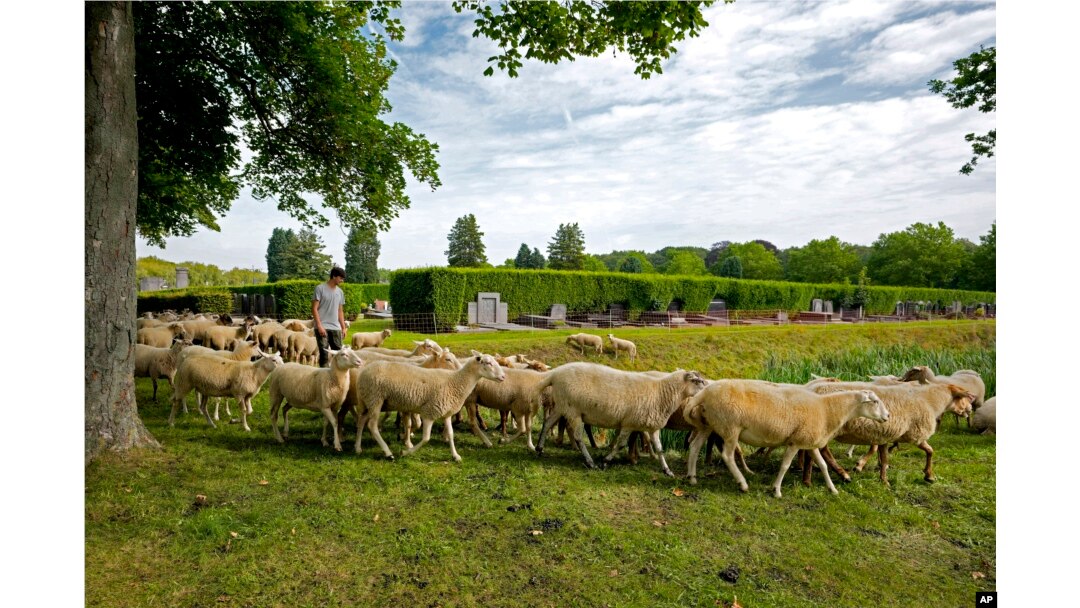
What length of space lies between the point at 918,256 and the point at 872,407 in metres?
2.84

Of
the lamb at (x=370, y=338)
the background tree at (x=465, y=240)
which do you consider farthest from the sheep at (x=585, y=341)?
the lamb at (x=370, y=338)

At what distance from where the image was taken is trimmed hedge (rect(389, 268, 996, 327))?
1053 centimetres

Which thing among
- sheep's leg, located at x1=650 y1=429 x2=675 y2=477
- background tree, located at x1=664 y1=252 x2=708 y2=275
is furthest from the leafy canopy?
background tree, located at x1=664 y1=252 x2=708 y2=275

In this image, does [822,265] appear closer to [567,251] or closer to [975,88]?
[567,251]

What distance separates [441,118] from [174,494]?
13.3 ft

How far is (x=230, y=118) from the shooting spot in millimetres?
7121

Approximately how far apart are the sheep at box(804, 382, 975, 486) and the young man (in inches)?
219

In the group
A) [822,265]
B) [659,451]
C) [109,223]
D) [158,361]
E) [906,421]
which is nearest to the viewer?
[109,223]

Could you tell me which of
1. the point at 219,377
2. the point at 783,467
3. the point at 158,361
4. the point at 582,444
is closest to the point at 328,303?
the point at 219,377

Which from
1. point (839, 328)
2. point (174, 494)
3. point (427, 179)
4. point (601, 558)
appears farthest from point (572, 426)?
point (839, 328)

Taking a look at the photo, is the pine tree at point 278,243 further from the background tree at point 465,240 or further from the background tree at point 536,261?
the background tree at point 536,261

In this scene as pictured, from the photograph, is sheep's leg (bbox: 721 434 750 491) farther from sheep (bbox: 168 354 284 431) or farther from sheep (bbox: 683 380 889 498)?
sheep (bbox: 168 354 284 431)

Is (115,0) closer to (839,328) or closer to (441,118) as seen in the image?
(441,118)

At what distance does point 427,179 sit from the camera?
7.87 m
